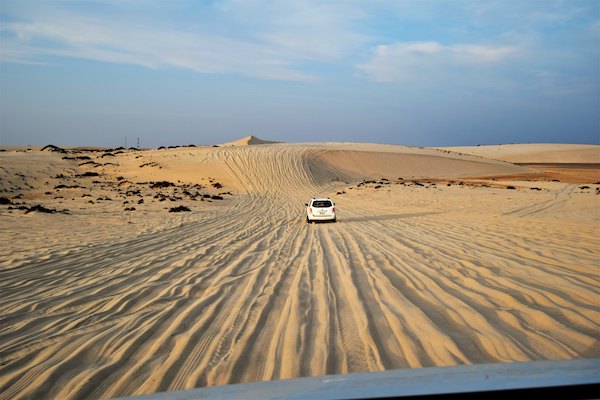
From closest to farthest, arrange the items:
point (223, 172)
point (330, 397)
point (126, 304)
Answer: point (330, 397) < point (126, 304) < point (223, 172)

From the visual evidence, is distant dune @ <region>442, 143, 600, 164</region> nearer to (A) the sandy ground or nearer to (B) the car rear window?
(A) the sandy ground

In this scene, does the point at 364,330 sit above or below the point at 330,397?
below

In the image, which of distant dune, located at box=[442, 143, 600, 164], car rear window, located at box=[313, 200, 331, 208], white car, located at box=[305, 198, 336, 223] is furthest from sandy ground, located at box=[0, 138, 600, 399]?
distant dune, located at box=[442, 143, 600, 164]

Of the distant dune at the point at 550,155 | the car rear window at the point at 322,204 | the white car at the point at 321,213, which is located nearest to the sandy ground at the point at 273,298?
the white car at the point at 321,213

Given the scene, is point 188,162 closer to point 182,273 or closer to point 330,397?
point 182,273

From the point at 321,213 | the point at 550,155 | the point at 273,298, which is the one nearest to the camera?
the point at 273,298

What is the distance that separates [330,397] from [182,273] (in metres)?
7.20

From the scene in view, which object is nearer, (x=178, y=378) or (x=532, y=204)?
(x=178, y=378)

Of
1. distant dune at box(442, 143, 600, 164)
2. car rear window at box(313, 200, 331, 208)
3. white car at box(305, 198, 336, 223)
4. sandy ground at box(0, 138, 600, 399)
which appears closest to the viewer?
sandy ground at box(0, 138, 600, 399)

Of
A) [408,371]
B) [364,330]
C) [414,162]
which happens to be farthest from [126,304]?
[414,162]

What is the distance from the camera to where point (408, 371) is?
2.24 metres

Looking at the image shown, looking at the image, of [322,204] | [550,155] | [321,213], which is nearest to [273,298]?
[321,213]

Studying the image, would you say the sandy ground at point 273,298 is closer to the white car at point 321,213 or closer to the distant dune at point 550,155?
the white car at point 321,213

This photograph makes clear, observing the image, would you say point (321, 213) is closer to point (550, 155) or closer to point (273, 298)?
point (273, 298)
